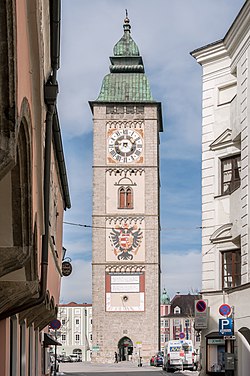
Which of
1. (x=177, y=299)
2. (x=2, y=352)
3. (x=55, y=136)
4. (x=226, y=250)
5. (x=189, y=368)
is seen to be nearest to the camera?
(x=2, y=352)

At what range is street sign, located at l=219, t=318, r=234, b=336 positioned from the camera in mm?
21891

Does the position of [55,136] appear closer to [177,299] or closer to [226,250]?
[226,250]

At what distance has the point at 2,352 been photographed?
1360 centimetres

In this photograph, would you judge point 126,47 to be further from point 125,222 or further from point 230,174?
point 230,174

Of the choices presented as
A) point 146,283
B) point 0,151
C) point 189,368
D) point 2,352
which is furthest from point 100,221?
point 0,151

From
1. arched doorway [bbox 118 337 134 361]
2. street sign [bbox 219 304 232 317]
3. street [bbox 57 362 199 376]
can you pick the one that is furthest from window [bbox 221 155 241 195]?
arched doorway [bbox 118 337 134 361]

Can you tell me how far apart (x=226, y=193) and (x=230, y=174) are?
1.86 feet

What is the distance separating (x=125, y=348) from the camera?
273 ft

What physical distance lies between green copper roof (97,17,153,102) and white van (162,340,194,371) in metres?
37.1

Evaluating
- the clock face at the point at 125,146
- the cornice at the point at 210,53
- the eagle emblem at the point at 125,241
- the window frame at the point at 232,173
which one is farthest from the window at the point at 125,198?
the window frame at the point at 232,173

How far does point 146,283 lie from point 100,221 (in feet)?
24.6

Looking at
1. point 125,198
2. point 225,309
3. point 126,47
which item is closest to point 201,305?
point 225,309

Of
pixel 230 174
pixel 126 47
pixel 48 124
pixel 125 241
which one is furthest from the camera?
pixel 126 47

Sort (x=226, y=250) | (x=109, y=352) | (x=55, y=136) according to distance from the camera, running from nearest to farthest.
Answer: (x=55, y=136)
(x=226, y=250)
(x=109, y=352)
